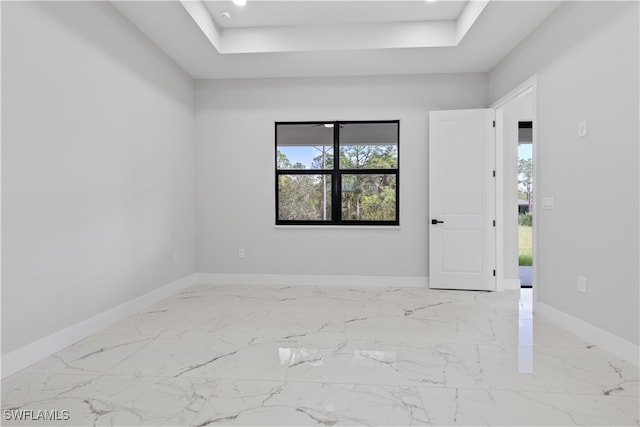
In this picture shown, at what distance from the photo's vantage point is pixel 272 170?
4297 mm

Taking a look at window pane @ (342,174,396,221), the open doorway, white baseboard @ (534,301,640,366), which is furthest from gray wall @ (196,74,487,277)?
the open doorway

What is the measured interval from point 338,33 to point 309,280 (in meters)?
2.90

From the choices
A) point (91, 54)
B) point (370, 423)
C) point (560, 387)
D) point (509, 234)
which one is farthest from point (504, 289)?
point (91, 54)

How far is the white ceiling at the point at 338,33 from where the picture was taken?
2.94 m

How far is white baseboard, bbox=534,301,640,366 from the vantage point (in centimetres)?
210

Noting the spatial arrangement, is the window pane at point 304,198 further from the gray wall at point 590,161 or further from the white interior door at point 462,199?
the gray wall at point 590,161

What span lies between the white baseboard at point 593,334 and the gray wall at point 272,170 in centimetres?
147

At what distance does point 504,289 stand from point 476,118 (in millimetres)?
2100

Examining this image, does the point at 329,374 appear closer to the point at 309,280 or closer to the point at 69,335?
the point at 69,335

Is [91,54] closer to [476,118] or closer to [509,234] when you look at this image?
[476,118]

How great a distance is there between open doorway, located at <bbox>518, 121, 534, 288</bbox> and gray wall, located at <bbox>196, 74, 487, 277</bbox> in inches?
64.8

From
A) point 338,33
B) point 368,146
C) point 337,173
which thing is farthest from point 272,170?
point 338,33

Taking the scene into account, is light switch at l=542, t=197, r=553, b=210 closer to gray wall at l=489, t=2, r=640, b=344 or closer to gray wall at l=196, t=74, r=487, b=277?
gray wall at l=489, t=2, r=640, b=344

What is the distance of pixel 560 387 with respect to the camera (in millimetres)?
1793
